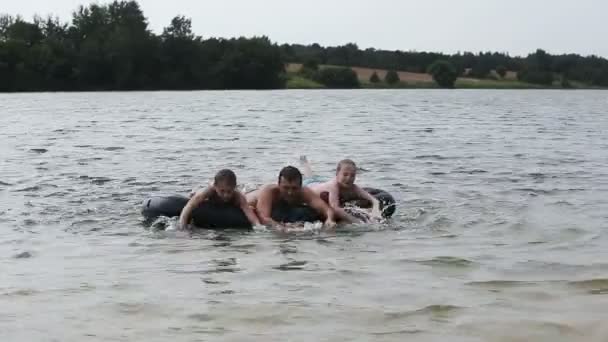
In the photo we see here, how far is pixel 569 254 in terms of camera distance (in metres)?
8.02

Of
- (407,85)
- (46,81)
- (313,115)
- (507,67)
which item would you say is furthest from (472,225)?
(507,67)

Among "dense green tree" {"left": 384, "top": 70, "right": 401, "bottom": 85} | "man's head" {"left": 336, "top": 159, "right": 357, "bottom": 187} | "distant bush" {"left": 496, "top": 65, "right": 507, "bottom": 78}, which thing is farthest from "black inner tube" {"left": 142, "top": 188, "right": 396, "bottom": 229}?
"distant bush" {"left": 496, "top": 65, "right": 507, "bottom": 78}

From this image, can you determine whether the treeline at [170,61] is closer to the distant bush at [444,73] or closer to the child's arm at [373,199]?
the distant bush at [444,73]

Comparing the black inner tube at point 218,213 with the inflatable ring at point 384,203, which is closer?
the black inner tube at point 218,213

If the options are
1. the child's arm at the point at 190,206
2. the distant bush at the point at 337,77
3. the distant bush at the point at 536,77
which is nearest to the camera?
the child's arm at the point at 190,206

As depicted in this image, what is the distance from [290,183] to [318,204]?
0.46 meters

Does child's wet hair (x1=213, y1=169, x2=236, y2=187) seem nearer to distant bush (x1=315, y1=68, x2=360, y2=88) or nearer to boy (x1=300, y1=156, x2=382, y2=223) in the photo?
boy (x1=300, y1=156, x2=382, y2=223)

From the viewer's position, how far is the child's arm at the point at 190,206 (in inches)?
377

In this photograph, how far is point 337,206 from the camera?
10.2 m

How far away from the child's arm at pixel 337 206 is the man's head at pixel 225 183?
1240 millimetres

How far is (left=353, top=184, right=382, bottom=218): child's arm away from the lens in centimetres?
1019

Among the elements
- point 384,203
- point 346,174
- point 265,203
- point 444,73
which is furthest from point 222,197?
point 444,73

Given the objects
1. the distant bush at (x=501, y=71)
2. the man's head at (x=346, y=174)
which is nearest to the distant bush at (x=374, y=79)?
the distant bush at (x=501, y=71)

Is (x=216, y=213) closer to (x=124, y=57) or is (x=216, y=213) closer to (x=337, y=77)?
(x=124, y=57)
